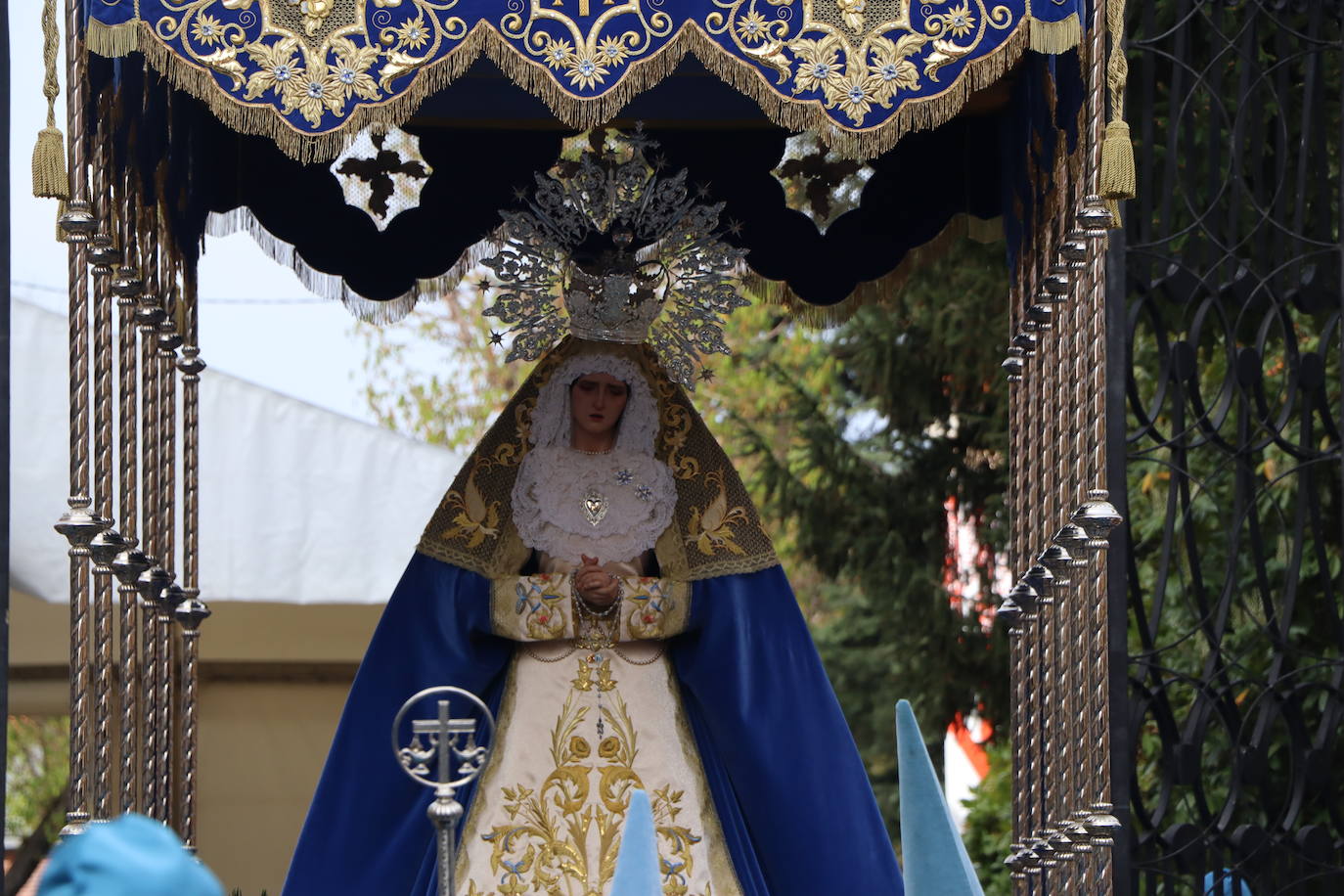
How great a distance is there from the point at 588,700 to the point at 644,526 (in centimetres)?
52

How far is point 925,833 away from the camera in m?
4.23

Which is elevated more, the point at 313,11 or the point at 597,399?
the point at 313,11

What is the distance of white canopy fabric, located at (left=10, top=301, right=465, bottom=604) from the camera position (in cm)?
943

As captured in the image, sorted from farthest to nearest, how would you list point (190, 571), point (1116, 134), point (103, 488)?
point (190, 571) < point (103, 488) < point (1116, 134)

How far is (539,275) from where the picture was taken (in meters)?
6.19

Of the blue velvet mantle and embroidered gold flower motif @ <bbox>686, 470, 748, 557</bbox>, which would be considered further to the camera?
embroidered gold flower motif @ <bbox>686, 470, 748, 557</bbox>

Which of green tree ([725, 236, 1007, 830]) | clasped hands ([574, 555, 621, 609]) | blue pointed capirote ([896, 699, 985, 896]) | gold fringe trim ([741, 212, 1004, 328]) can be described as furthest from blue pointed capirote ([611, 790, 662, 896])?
green tree ([725, 236, 1007, 830])

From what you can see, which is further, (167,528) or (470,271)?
(470,271)

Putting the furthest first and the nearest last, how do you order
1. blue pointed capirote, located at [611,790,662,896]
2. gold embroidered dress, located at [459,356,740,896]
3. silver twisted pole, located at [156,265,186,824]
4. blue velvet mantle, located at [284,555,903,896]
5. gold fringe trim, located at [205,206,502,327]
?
gold fringe trim, located at [205,206,502,327] < silver twisted pole, located at [156,265,186,824] < blue velvet mantle, located at [284,555,903,896] < gold embroidered dress, located at [459,356,740,896] < blue pointed capirote, located at [611,790,662,896]

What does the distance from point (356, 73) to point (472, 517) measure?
155 centimetres

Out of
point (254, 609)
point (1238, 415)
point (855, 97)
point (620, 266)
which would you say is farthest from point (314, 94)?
point (254, 609)

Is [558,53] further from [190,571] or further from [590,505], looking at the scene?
[190,571]

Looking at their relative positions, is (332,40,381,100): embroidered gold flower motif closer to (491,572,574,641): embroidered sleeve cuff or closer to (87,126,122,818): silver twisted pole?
(87,126,122,818): silver twisted pole

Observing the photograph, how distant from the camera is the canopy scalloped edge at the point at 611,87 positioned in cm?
496
